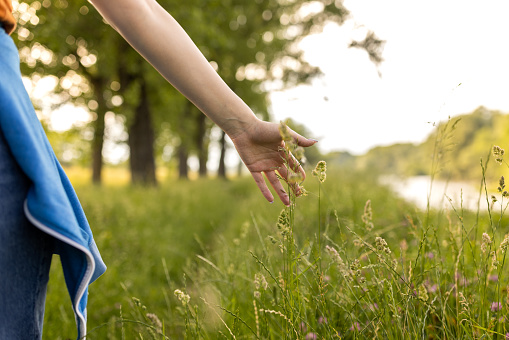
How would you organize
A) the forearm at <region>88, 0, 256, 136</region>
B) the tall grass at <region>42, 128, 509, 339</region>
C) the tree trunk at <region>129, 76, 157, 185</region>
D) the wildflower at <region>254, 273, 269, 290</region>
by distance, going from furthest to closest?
the tree trunk at <region>129, 76, 157, 185</region> → the wildflower at <region>254, 273, 269, 290</region> → the tall grass at <region>42, 128, 509, 339</region> → the forearm at <region>88, 0, 256, 136</region>

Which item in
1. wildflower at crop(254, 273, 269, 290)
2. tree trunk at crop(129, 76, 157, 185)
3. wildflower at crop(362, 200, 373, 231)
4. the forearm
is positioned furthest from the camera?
tree trunk at crop(129, 76, 157, 185)

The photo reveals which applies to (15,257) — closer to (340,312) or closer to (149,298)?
(340,312)

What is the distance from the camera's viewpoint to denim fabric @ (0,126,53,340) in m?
0.90

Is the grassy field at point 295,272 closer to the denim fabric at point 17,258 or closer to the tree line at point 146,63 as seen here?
the denim fabric at point 17,258

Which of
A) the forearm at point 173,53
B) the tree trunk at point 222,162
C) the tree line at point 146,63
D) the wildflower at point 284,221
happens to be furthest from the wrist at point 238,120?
the tree trunk at point 222,162

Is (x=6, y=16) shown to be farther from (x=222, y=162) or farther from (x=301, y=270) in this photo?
(x=222, y=162)

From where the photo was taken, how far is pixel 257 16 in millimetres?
17188

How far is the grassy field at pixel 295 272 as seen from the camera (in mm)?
1417

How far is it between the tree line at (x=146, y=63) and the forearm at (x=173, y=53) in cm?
217

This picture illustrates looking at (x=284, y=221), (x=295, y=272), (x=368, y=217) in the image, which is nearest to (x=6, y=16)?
(x=284, y=221)

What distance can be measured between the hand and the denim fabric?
0.78m

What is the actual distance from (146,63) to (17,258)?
11.3m

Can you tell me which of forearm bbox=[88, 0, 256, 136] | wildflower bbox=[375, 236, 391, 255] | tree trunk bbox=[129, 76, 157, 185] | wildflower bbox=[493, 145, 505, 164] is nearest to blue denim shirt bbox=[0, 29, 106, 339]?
forearm bbox=[88, 0, 256, 136]

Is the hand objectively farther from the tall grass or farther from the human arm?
the tall grass
